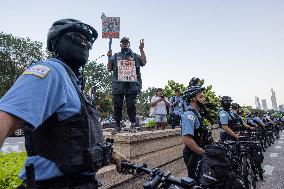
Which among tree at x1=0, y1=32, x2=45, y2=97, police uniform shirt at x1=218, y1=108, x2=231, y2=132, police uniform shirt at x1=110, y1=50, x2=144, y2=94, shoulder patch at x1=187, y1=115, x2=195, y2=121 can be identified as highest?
tree at x1=0, y1=32, x2=45, y2=97

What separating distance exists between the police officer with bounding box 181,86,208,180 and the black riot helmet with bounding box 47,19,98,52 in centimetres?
343

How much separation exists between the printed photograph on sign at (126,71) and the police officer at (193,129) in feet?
5.39

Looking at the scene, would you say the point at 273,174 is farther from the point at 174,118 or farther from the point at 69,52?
the point at 69,52

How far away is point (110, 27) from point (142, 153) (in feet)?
10.8

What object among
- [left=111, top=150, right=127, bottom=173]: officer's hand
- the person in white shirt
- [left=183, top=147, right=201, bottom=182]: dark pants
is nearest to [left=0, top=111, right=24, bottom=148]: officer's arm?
[left=111, top=150, right=127, bottom=173]: officer's hand

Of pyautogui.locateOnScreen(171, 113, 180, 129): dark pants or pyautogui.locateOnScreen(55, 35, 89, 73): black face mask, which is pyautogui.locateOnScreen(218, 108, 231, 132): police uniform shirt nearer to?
pyautogui.locateOnScreen(171, 113, 180, 129): dark pants

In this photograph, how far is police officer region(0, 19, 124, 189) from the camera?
154 cm

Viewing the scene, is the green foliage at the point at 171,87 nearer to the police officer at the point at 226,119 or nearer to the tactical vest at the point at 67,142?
the police officer at the point at 226,119

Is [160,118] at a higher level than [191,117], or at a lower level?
higher

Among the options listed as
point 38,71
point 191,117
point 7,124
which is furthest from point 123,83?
point 7,124

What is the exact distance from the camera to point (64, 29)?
6.95 feet

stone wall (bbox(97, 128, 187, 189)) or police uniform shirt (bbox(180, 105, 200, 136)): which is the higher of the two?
police uniform shirt (bbox(180, 105, 200, 136))

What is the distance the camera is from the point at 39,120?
1.58m

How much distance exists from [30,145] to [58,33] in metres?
0.70
